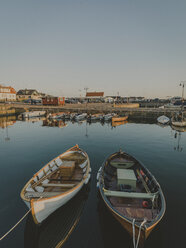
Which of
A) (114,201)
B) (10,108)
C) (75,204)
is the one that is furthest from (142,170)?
(10,108)

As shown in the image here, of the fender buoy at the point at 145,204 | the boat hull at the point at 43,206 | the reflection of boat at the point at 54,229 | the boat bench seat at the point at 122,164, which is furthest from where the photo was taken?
the boat bench seat at the point at 122,164

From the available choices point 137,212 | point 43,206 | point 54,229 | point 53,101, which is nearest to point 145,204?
point 137,212

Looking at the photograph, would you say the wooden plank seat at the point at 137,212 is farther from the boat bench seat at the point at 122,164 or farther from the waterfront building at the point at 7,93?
the waterfront building at the point at 7,93

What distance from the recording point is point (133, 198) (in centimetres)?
1072

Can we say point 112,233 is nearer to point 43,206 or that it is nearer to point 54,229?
point 54,229

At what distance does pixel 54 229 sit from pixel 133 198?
6385mm

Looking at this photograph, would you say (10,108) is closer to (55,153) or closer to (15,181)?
(55,153)

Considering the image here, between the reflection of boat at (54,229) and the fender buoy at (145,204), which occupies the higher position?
the fender buoy at (145,204)

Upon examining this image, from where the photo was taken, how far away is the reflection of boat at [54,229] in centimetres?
881

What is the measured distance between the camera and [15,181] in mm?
15805

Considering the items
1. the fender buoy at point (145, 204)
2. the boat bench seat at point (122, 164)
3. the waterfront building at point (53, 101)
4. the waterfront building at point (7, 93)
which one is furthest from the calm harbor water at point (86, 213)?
the waterfront building at point (7, 93)

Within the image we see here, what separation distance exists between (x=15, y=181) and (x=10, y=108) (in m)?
72.5

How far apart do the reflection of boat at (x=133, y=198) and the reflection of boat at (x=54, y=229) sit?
3324mm

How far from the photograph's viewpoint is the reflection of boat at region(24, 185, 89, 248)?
881 cm
